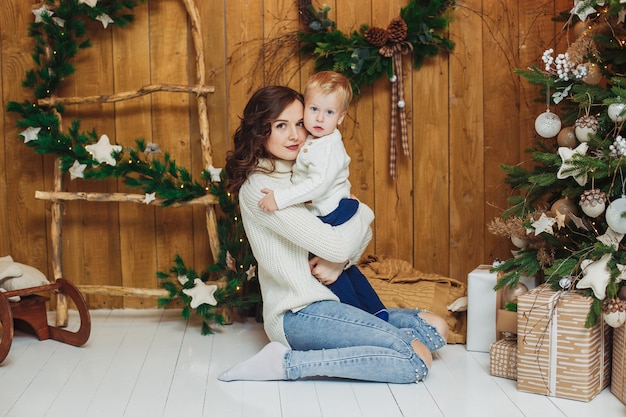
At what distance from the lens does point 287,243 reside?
266 cm

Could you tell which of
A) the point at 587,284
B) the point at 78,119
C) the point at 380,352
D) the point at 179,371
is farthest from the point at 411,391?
the point at 78,119

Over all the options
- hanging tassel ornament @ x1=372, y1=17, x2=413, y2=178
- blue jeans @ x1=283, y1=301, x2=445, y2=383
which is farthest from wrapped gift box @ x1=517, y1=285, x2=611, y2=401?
hanging tassel ornament @ x1=372, y1=17, x2=413, y2=178

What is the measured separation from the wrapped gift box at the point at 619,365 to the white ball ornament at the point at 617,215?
34 cm

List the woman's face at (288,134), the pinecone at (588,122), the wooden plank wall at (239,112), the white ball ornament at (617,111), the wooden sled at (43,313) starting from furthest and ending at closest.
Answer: the wooden plank wall at (239,112)
the wooden sled at (43,313)
the woman's face at (288,134)
the pinecone at (588,122)
the white ball ornament at (617,111)

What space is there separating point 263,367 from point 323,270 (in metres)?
0.41

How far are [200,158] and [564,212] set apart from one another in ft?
5.57

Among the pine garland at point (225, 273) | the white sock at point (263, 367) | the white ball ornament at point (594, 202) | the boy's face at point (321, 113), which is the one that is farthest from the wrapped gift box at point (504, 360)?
the pine garland at point (225, 273)

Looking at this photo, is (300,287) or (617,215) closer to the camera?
(617,215)

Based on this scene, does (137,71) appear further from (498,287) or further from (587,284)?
(587,284)

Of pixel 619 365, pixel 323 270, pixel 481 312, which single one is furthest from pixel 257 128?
pixel 619 365

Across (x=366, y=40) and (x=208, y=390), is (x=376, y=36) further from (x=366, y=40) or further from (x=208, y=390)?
(x=208, y=390)

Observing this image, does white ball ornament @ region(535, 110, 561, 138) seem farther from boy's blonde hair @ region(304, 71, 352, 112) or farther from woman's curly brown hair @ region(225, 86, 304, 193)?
woman's curly brown hair @ region(225, 86, 304, 193)

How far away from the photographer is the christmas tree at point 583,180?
90.4 inches

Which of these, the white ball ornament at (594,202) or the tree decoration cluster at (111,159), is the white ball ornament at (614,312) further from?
the tree decoration cluster at (111,159)
